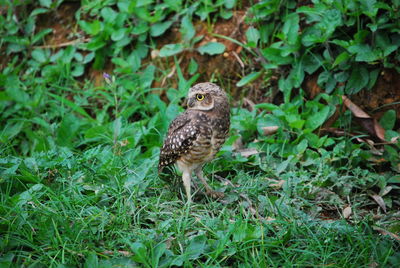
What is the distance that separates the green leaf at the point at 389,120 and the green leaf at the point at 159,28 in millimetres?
2866

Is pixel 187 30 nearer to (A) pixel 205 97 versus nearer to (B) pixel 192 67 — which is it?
(B) pixel 192 67

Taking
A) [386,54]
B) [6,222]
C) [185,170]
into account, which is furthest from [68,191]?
[386,54]

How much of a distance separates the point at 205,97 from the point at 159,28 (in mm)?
2403

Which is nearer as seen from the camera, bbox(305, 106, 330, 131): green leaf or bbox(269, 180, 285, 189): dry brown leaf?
bbox(269, 180, 285, 189): dry brown leaf

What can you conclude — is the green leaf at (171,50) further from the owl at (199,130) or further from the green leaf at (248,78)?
the owl at (199,130)

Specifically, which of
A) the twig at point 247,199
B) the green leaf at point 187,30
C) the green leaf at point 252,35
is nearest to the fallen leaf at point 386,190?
the twig at point 247,199

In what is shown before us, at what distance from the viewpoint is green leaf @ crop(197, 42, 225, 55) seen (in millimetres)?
6117

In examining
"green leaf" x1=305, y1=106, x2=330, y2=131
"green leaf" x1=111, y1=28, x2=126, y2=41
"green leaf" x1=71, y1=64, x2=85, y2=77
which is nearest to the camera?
"green leaf" x1=305, y1=106, x2=330, y2=131

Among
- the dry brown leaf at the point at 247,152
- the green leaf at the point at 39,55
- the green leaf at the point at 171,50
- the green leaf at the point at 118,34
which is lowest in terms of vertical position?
the dry brown leaf at the point at 247,152

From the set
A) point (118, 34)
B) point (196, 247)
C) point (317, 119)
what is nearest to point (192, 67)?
point (118, 34)

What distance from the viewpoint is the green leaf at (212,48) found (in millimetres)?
6117

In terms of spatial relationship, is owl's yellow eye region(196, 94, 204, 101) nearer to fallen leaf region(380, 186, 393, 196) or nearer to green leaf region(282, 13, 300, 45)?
green leaf region(282, 13, 300, 45)

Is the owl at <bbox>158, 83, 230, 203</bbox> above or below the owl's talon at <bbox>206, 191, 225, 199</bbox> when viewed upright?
above

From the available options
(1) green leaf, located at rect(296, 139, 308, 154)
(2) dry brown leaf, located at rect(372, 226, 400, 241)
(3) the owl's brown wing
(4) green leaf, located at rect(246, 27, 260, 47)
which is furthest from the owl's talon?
(4) green leaf, located at rect(246, 27, 260, 47)
